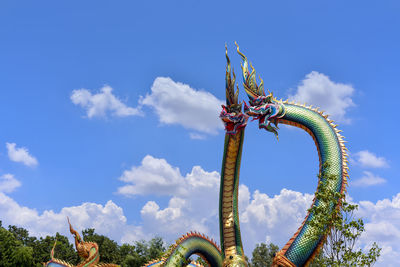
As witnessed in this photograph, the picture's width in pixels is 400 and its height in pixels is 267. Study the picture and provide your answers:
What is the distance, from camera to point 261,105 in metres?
15.8

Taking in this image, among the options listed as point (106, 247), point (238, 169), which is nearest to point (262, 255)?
point (106, 247)

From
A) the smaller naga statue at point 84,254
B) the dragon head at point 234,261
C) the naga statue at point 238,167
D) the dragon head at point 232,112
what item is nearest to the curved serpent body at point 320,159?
the naga statue at point 238,167

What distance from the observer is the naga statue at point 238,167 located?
43.7 ft

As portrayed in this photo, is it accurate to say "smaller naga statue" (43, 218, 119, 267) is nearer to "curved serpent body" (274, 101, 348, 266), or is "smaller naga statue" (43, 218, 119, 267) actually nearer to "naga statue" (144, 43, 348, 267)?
"naga statue" (144, 43, 348, 267)

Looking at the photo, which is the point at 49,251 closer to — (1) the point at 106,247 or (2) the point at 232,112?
(1) the point at 106,247

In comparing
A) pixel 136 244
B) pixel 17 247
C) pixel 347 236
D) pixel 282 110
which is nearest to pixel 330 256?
pixel 347 236

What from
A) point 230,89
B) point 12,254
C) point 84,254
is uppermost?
point 230,89

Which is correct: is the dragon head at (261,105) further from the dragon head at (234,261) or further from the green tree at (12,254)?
the green tree at (12,254)

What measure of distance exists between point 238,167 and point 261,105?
2.47 meters

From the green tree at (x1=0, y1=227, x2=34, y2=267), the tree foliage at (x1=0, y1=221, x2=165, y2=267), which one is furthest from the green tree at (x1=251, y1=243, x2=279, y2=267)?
the green tree at (x1=0, y1=227, x2=34, y2=267)

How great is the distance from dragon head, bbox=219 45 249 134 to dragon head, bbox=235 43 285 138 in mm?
330

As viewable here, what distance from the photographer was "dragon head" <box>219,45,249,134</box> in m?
16.3

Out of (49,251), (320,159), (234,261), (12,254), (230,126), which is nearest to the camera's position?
(320,159)

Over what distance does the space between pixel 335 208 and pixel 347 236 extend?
110 cm
